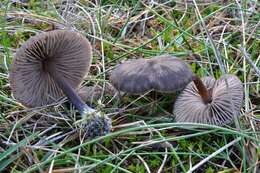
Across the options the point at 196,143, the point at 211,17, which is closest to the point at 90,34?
the point at 211,17

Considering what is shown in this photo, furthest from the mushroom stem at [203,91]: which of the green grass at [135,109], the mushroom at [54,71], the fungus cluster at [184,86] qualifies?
the mushroom at [54,71]

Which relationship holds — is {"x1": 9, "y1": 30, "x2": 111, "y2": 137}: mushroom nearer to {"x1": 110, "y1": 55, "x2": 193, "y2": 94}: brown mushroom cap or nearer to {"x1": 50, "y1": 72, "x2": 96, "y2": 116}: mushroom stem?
{"x1": 50, "y1": 72, "x2": 96, "y2": 116}: mushroom stem

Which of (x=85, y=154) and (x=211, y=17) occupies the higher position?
(x=211, y=17)

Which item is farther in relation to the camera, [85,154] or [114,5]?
[114,5]

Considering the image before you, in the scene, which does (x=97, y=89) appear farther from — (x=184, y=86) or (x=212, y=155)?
(x=212, y=155)

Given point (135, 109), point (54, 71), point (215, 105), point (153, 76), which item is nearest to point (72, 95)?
point (54, 71)

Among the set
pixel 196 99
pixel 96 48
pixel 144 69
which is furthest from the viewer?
pixel 96 48

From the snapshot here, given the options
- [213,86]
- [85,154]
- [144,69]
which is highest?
[144,69]

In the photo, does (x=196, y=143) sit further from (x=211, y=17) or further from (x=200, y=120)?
(x=211, y=17)
